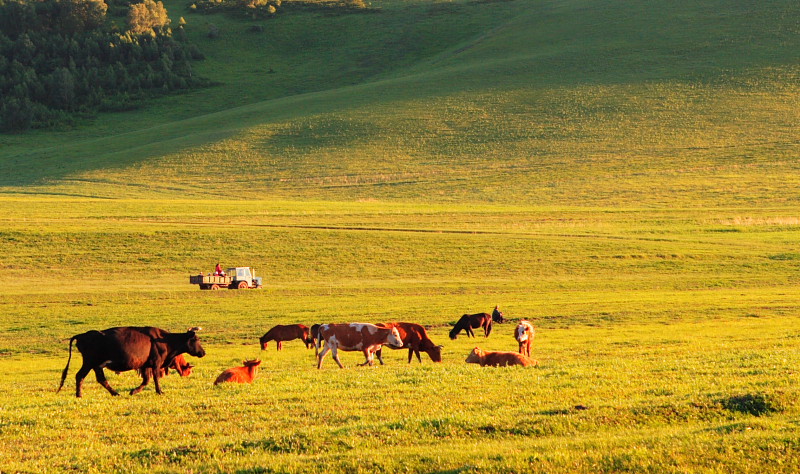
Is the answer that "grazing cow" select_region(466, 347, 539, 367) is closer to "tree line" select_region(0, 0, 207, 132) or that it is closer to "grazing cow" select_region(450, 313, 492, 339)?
"grazing cow" select_region(450, 313, 492, 339)

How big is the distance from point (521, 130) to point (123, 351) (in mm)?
88386

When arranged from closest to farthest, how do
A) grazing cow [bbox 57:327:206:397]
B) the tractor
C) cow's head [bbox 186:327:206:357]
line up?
grazing cow [bbox 57:327:206:397], cow's head [bbox 186:327:206:357], the tractor

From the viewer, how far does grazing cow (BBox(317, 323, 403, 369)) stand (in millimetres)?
20547

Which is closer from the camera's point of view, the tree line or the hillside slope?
the hillside slope

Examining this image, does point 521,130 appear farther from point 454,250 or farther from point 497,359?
point 497,359

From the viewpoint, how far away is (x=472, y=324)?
29.0 m

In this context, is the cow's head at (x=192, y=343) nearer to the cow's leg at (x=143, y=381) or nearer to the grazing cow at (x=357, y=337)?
the cow's leg at (x=143, y=381)

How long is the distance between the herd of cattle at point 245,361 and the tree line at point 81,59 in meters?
132

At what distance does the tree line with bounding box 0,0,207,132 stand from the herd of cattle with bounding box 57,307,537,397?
132m

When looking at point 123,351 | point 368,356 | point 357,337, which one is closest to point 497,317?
point 368,356

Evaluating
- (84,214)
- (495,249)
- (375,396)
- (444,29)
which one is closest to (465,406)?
(375,396)

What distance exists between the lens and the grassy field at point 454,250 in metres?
11.9

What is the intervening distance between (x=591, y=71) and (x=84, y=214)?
7926 centimetres

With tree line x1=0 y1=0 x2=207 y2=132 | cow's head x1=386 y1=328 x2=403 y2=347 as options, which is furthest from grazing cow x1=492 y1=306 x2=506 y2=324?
tree line x1=0 y1=0 x2=207 y2=132
